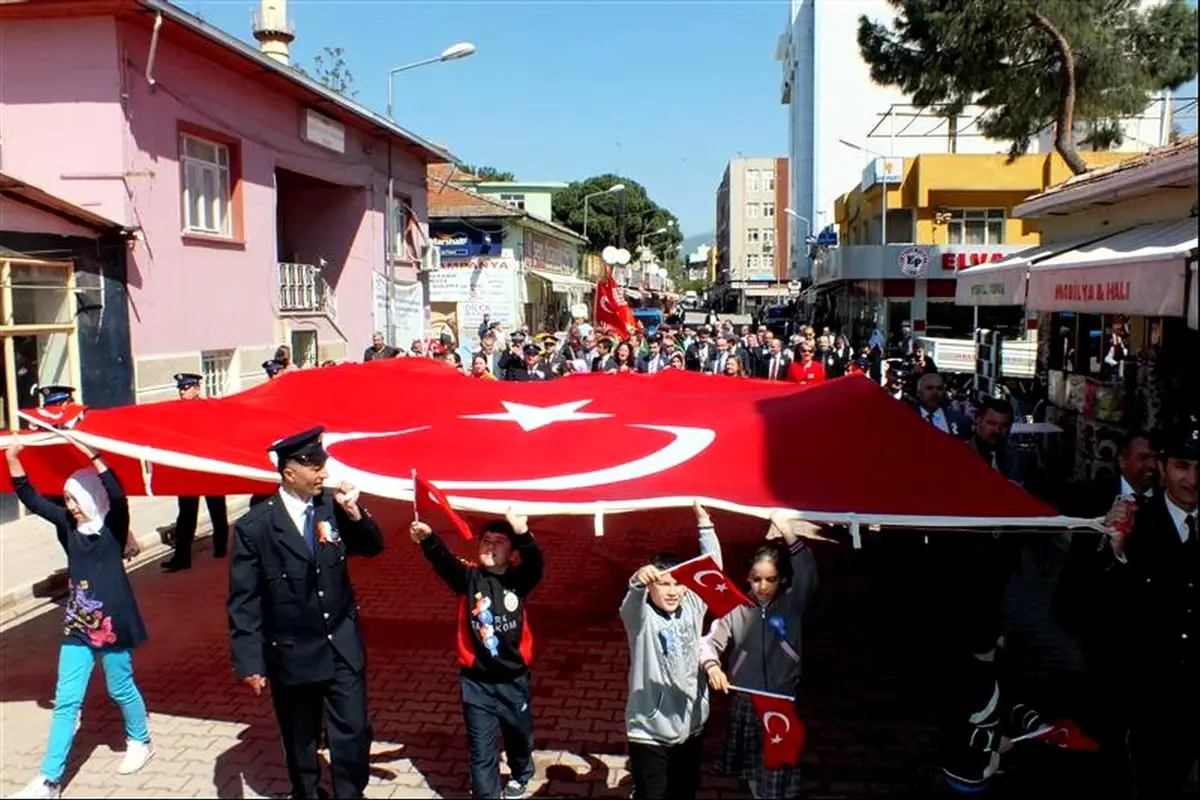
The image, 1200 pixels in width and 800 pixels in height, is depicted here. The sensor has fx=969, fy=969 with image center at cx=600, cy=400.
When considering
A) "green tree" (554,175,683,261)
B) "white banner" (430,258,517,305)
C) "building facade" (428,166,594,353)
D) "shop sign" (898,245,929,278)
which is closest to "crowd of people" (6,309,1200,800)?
"building facade" (428,166,594,353)

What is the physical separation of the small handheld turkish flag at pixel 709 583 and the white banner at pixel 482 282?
26291 mm

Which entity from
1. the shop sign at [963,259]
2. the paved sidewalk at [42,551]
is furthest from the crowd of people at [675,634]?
the shop sign at [963,259]

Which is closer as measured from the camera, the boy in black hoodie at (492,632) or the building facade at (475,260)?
the boy in black hoodie at (492,632)

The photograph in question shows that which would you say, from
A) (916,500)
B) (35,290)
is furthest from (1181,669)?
(35,290)

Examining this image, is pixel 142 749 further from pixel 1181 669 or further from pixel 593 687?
pixel 1181 669

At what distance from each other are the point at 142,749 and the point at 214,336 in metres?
10.1

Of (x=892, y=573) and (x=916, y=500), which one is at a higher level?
(x=916, y=500)

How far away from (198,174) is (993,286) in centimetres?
1082

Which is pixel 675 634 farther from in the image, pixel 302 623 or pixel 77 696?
pixel 77 696

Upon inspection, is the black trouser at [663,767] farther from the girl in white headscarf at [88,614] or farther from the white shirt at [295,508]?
the girl in white headscarf at [88,614]

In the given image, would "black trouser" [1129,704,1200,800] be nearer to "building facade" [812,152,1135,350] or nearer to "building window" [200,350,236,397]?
"building window" [200,350,236,397]

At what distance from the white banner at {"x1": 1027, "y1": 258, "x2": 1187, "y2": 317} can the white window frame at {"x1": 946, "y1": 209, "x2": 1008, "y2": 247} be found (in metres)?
23.7

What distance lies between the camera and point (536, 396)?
7.30 metres

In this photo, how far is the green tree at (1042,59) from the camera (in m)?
15.2
